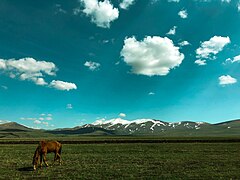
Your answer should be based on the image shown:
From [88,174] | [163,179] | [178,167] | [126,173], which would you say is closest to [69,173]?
[88,174]

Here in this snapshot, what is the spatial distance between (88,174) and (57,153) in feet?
24.7

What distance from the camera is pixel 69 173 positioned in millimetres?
22188

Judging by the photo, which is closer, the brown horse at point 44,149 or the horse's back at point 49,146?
the brown horse at point 44,149

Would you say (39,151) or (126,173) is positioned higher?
(39,151)

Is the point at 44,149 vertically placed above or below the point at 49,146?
below

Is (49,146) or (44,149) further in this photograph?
(49,146)

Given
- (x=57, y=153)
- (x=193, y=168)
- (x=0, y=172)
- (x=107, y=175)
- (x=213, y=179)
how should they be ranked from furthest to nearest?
(x=57, y=153) < (x=193, y=168) < (x=0, y=172) < (x=107, y=175) < (x=213, y=179)

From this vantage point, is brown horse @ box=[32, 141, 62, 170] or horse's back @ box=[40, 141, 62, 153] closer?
brown horse @ box=[32, 141, 62, 170]

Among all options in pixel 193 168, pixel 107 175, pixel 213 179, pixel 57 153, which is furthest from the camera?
pixel 57 153

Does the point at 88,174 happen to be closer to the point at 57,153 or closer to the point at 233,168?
the point at 57,153

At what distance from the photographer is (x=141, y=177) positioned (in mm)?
20234

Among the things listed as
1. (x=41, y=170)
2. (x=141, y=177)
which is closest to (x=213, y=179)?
(x=141, y=177)

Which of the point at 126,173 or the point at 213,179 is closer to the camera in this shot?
the point at 213,179

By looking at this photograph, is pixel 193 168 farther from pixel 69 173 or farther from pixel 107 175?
pixel 69 173
